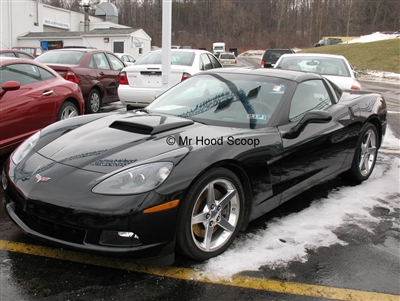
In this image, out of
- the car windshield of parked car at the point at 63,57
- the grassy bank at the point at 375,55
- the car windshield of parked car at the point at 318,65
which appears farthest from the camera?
the grassy bank at the point at 375,55

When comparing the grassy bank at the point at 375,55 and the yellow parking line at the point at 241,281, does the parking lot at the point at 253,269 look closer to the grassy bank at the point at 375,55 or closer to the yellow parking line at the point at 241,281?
the yellow parking line at the point at 241,281

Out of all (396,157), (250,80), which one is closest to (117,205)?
(250,80)

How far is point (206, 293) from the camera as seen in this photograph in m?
2.44

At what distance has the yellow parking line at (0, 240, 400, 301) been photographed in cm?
249

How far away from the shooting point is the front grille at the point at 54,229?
2422 millimetres

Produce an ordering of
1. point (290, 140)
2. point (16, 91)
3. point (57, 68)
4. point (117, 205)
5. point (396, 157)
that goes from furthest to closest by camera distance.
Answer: point (57, 68), point (396, 157), point (16, 91), point (290, 140), point (117, 205)

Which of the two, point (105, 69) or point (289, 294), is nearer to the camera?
point (289, 294)

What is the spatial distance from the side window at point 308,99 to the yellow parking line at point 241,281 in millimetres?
1533

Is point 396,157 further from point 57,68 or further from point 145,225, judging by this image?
point 57,68

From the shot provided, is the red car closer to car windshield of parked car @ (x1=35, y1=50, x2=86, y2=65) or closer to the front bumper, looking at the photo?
the front bumper

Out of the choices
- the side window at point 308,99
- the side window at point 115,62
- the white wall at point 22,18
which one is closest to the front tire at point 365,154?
the side window at point 308,99

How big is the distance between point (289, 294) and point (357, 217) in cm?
160

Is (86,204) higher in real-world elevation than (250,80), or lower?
lower

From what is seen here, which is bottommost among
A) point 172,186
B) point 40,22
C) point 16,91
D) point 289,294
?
point 289,294
